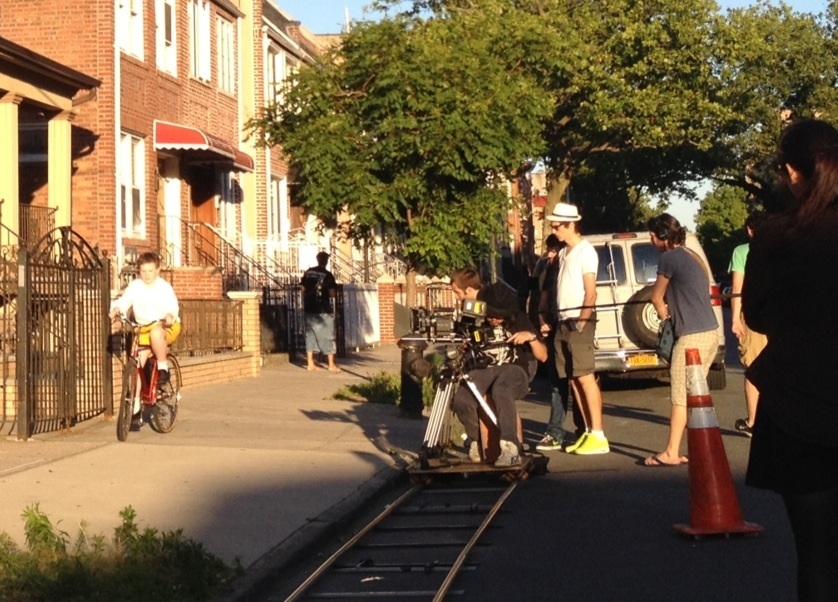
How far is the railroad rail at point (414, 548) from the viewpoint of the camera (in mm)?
7012

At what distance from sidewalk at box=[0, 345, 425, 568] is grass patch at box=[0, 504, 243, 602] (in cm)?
54

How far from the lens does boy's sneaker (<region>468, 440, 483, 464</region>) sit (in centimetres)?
1048

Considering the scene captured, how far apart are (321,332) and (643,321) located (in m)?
7.01

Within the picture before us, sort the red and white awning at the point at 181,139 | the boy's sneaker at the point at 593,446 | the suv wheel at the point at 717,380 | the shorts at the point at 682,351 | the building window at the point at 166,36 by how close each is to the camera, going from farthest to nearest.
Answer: the building window at the point at 166,36, the red and white awning at the point at 181,139, the suv wheel at the point at 717,380, the boy's sneaker at the point at 593,446, the shorts at the point at 682,351

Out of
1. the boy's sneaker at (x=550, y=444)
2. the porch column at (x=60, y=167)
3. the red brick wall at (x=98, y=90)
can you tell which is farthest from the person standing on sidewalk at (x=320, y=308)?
the boy's sneaker at (x=550, y=444)

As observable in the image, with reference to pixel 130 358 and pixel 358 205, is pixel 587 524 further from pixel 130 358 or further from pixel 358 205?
pixel 358 205

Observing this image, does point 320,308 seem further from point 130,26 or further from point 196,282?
point 130,26

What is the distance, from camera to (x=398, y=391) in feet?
55.6

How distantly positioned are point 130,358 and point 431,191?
18.4 feet

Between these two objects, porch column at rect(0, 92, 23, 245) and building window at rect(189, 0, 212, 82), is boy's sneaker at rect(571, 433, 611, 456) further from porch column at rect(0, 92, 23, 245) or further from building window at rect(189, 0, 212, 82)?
building window at rect(189, 0, 212, 82)

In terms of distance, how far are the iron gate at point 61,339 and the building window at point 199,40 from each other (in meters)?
13.7

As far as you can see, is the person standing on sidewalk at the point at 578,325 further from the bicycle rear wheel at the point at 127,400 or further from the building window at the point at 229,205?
the building window at the point at 229,205

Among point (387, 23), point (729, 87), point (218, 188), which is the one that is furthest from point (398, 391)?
point (729, 87)

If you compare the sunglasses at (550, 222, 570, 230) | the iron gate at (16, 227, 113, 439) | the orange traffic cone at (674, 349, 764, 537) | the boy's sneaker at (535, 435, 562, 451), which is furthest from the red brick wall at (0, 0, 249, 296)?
the orange traffic cone at (674, 349, 764, 537)
